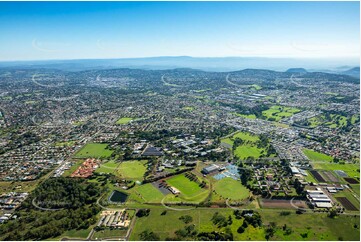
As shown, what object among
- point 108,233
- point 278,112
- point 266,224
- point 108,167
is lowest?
point 108,233

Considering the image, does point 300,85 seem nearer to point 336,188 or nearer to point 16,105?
point 336,188

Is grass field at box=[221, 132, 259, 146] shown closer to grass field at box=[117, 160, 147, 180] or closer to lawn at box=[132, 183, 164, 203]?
grass field at box=[117, 160, 147, 180]

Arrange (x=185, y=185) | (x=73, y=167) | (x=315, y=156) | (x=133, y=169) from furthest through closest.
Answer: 1. (x=315, y=156)
2. (x=73, y=167)
3. (x=133, y=169)
4. (x=185, y=185)

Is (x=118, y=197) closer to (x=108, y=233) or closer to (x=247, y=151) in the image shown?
(x=108, y=233)

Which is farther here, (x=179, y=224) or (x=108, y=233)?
(x=179, y=224)


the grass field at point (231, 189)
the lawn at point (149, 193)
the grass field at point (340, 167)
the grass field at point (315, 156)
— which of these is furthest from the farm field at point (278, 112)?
the lawn at point (149, 193)

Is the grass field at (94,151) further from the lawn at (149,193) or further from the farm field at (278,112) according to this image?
the farm field at (278,112)

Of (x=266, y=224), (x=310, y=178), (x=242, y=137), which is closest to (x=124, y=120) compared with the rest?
(x=242, y=137)
